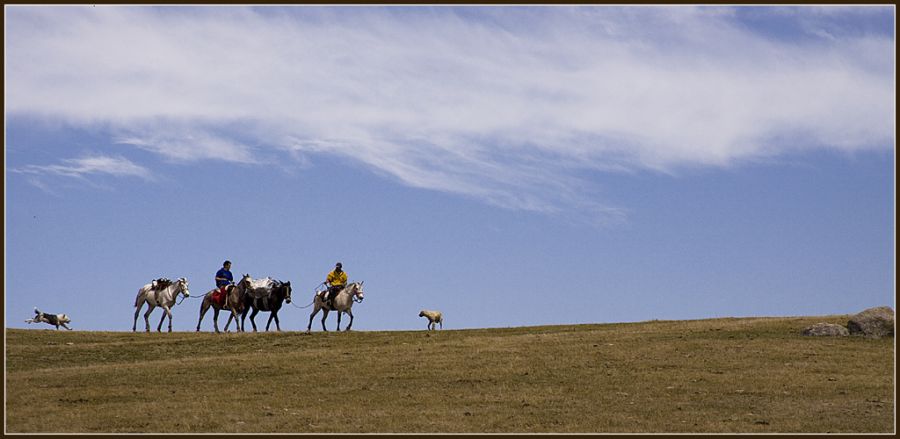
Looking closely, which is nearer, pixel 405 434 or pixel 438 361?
pixel 405 434

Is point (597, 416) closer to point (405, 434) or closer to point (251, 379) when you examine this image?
point (405, 434)

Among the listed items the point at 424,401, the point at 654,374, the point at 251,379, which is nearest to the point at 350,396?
the point at 424,401

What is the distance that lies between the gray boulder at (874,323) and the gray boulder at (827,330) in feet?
1.15

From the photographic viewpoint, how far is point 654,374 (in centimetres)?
3762

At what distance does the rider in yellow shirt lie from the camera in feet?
181

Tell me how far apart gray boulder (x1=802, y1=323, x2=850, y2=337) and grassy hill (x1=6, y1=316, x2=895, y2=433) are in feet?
3.56

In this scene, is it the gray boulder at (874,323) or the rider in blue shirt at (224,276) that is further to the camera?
the rider in blue shirt at (224,276)

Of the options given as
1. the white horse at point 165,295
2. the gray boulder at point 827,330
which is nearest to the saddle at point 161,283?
the white horse at point 165,295

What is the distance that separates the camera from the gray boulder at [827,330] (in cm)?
4641

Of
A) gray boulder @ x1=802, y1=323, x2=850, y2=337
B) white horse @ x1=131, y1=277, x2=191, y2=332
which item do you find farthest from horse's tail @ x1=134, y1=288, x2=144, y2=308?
gray boulder @ x1=802, y1=323, x2=850, y2=337

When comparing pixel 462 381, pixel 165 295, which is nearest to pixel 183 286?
pixel 165 295

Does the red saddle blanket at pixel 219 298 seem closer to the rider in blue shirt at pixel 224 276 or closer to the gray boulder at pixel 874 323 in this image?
the rider in blue shirt at pixel 224 276

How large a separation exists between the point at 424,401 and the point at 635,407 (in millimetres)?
6022

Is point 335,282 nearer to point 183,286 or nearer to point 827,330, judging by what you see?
point 183,286
